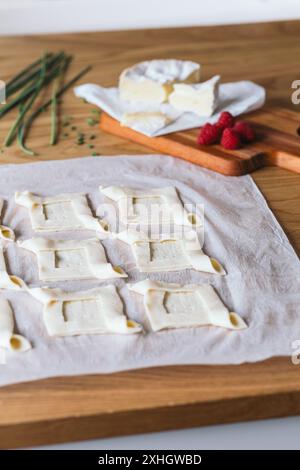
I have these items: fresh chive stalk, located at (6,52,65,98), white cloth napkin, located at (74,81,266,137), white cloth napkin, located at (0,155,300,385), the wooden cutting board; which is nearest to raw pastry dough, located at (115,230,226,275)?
white cloth napkin, located at (0,155,300,385)

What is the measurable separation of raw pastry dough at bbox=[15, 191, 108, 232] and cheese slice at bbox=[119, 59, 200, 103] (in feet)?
1.47

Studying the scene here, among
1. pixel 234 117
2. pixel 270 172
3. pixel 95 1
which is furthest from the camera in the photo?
pixel 95 1

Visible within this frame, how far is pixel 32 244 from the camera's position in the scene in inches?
60.1

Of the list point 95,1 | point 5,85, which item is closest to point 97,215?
point 5,85

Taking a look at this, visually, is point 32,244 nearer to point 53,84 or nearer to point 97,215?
point 97,215

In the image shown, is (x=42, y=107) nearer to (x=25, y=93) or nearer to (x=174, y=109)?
(x=25, y=93)

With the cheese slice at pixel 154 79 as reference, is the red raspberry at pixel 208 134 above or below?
below

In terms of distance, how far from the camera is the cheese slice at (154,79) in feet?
6.72

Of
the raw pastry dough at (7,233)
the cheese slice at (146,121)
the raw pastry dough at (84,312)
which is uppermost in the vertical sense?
the cheese slice at (146,121)

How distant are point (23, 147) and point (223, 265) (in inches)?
27.0

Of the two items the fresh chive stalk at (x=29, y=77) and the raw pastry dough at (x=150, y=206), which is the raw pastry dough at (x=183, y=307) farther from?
the fresh chive stalk at (x=29, y=77)

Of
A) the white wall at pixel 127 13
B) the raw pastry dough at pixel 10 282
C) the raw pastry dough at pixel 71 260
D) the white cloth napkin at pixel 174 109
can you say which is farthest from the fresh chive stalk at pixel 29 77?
the raw pastry dough at pixel 10 282
